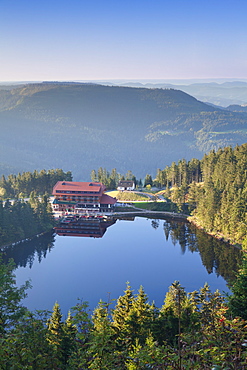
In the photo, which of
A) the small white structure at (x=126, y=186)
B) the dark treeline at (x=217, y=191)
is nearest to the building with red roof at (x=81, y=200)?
the small white structure at (x=126, y=186)

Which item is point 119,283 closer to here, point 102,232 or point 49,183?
point 102,232

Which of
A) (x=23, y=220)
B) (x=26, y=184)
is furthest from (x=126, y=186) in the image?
(x=23, y=220)

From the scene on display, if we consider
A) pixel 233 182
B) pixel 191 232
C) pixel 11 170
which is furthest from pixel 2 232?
pixel 11 170

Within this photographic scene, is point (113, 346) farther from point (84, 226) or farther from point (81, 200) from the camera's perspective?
point (81, 200)

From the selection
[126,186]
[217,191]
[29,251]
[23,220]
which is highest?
[217,191]

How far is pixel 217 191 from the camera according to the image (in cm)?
6425

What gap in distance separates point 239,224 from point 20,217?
34.1 m

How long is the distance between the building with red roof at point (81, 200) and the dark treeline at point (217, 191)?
1481 cm

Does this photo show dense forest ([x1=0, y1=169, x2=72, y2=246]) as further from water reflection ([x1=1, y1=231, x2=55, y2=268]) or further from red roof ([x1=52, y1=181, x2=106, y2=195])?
red roof ([x1=52, y1=181, x2=106, y2=195])

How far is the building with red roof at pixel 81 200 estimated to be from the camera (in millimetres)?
74750

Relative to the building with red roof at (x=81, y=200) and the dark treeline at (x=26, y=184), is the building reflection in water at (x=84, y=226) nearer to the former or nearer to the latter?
the building with red roof at (x=81, y=200)

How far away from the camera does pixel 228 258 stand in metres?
49.6

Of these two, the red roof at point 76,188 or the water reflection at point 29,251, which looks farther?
the red roof at point 76,188

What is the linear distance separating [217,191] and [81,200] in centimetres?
2782
